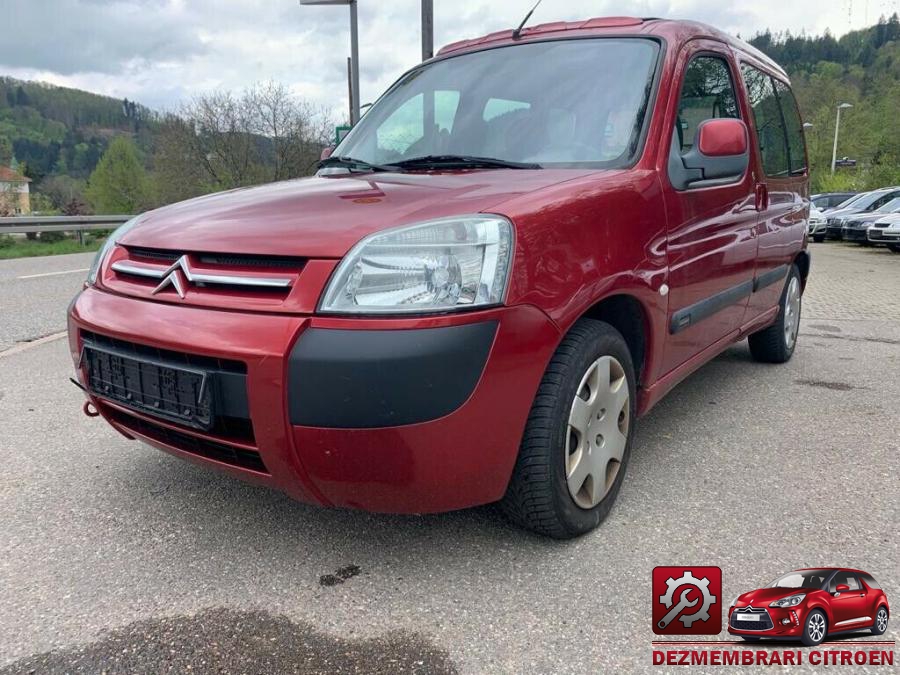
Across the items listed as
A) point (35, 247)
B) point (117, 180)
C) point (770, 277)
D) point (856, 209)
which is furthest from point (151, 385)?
point (117, 180)

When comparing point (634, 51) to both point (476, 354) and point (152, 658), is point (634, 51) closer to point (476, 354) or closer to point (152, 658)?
point (476, 354)

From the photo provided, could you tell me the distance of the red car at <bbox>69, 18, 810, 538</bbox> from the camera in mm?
1745

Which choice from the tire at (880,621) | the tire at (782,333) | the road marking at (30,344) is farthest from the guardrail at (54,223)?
the tire at (880,621)

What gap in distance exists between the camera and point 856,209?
66.1 feet

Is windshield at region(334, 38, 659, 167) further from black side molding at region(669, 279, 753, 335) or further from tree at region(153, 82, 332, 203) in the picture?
tree at region(153, 82, 332, 203)

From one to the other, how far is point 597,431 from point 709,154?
1139 millimetres

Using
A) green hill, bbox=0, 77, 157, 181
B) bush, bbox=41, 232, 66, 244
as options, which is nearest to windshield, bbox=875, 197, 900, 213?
bush, bbox=41, 232, 66, 244

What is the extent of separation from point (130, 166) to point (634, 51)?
75.8 m

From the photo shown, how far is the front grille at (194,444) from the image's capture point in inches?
75.5

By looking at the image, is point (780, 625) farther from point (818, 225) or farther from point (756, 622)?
point (818, 225)

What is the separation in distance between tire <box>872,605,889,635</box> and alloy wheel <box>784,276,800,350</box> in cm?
296

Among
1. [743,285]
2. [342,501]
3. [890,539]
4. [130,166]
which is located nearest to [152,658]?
[342,501]

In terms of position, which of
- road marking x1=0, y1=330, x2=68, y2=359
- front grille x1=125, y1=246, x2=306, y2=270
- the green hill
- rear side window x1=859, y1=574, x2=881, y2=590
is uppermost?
the green hill

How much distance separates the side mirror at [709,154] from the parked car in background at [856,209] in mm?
19161
